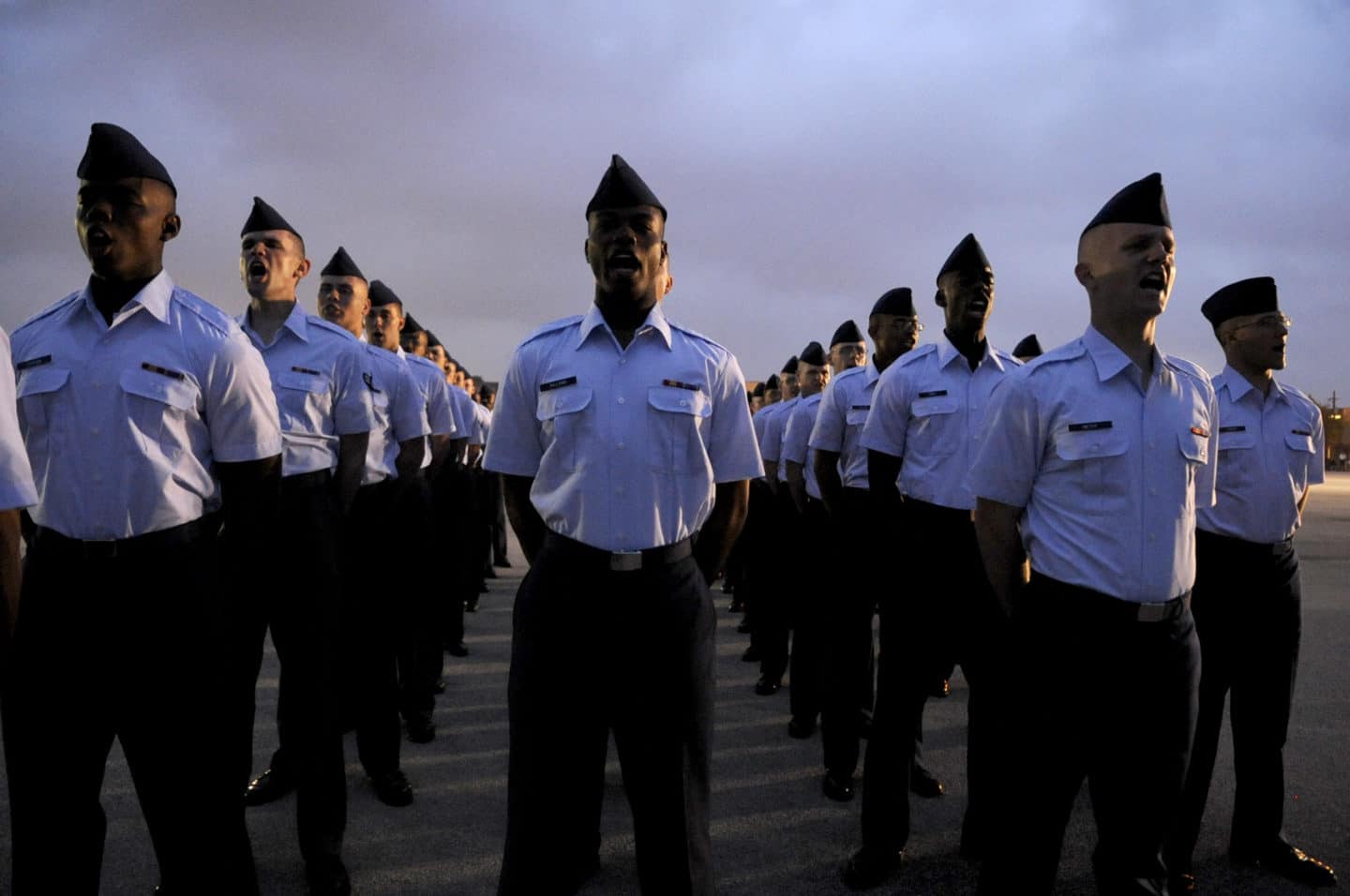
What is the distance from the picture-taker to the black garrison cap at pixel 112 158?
2426 millimetres

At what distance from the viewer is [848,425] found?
4801mm

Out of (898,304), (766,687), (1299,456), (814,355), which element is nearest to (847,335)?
(814,355)

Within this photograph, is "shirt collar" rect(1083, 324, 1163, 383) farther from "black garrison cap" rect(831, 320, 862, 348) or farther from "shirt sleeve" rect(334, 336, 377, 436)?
"black garrison cap" rect(831, 320, 862, 348)

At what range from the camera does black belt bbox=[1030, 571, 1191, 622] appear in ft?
7.82

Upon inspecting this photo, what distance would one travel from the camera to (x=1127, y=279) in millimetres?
2586

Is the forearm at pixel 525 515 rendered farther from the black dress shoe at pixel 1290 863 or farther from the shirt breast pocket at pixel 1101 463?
the black dress shoe at pixel 1290 863

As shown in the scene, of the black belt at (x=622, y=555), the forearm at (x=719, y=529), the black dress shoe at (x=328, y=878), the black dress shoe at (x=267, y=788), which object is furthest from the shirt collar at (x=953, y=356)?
the black dress shoe at (x=267, y=788)

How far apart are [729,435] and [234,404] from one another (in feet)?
5.19

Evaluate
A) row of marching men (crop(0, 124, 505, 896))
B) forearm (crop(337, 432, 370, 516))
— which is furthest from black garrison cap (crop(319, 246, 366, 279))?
row of marching men (crop(0, 124, 505, 896))

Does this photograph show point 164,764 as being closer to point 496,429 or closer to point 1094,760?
point 496,429

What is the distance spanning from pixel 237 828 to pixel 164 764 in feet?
1.22

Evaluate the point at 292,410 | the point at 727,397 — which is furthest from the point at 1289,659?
the point at 292,410

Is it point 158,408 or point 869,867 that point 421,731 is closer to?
point 869,867

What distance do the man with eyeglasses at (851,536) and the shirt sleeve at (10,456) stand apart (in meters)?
3.22
